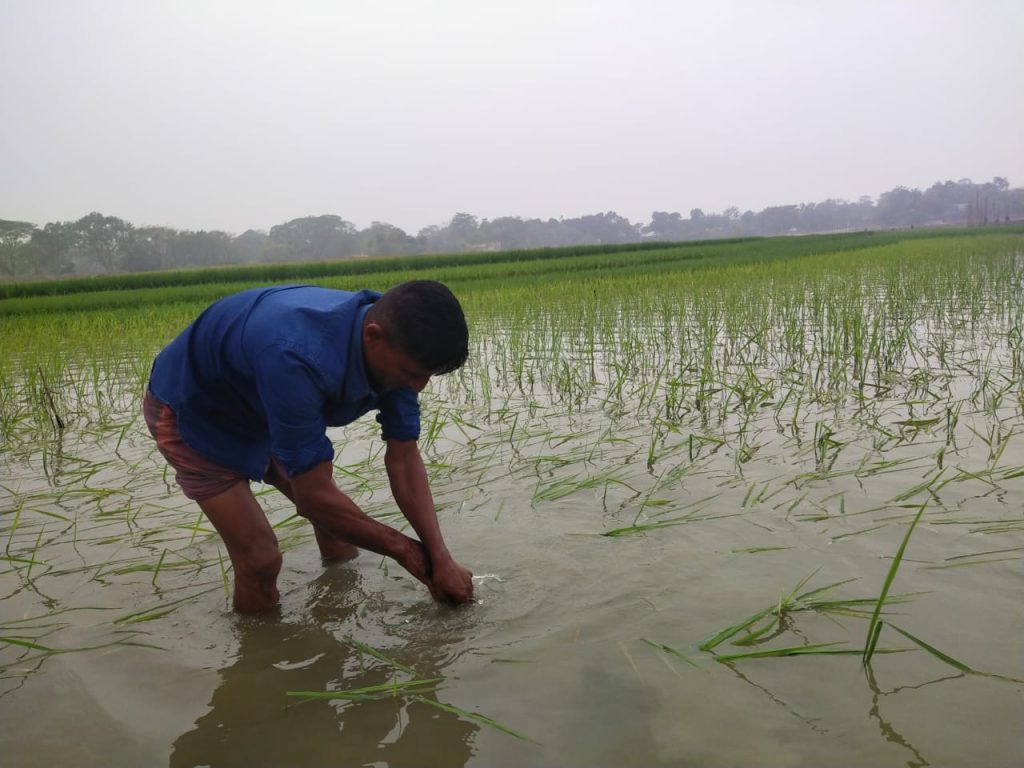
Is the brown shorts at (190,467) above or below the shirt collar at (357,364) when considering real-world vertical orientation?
below

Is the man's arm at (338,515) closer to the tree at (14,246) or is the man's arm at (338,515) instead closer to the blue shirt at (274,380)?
the blue shirt at (274,380)

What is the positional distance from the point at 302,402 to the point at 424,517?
450 mm

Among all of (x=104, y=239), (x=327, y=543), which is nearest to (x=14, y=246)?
(x=104, y=239)

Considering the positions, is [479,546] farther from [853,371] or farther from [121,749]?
[853,371]

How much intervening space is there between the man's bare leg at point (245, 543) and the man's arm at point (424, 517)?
1.22 feet

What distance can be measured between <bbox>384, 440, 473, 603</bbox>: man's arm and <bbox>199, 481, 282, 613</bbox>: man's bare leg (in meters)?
0.37

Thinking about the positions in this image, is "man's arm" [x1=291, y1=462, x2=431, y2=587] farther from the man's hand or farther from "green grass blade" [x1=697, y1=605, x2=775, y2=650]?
"green grass blade" [x1=697, y1=605, x2=775, y2=650]

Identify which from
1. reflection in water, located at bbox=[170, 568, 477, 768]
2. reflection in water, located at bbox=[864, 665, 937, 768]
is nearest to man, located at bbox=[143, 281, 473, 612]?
reflection in water, located at bbox=[170, 568, 477, 768]

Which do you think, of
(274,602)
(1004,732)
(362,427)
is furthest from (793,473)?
(362,427)

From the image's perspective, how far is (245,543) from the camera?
1.88 m

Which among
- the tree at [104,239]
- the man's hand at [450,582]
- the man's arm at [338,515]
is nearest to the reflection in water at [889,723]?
the man's hand at [450,582]

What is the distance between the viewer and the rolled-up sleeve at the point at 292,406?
151 cm

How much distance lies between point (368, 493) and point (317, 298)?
1.34m

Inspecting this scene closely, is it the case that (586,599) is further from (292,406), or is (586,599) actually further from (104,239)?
(104,239)
